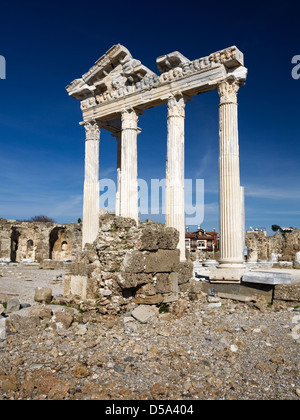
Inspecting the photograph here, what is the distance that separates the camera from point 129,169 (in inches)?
551

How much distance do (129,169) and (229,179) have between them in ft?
14.9

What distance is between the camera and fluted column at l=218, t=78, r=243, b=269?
10.5m

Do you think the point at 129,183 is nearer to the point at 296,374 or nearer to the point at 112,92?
the point at 112,92

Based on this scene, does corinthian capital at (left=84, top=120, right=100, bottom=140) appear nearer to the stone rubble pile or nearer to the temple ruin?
the temple ruin

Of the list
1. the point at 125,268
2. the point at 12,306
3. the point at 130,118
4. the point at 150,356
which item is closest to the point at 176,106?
the point at 130,118

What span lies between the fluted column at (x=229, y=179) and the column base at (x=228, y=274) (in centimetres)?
17

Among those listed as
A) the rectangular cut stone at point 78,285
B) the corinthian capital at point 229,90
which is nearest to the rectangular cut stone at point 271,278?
the rectangular cut stone at point 78,285

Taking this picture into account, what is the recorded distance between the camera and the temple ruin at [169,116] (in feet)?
35.3

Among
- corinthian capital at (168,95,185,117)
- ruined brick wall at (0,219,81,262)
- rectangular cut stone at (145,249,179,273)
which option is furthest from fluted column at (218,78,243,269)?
ruined brick wall at (0,219,81,262)

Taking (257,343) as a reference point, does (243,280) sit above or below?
above

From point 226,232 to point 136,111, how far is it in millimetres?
6457

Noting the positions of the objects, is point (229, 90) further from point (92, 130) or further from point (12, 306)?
point (12, 306)

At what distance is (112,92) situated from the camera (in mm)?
14836
